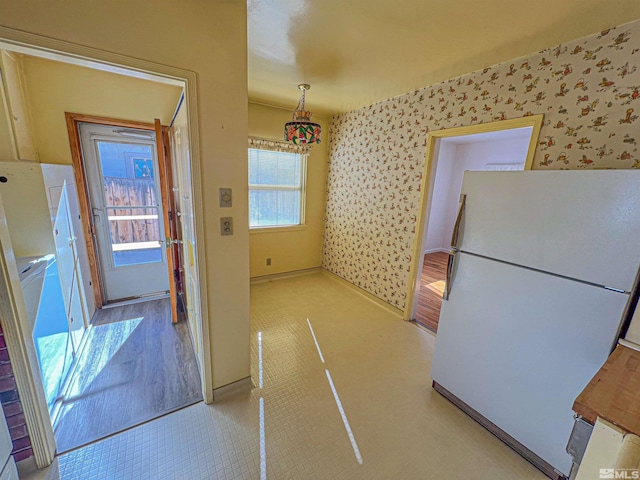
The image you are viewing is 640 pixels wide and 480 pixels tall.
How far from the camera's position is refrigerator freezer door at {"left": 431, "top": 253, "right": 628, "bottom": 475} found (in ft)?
4.02

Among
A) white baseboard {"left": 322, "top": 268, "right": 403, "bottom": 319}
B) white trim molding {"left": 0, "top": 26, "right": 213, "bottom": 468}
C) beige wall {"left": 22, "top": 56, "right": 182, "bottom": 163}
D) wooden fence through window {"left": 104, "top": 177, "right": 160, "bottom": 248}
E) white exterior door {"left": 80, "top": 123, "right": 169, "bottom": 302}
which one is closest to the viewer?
white trim molding {"left": 0, "top": 26, "right": 213, "bottom": 468}

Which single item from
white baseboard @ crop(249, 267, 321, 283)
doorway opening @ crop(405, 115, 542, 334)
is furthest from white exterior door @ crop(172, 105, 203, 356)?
doorway opening @ crop(405, 115, 542, 334)

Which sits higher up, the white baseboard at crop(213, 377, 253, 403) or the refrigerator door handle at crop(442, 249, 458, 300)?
the refrigerator door handle at crop(442, 249, 458, 300)

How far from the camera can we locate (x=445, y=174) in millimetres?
5656

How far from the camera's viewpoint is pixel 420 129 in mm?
2623

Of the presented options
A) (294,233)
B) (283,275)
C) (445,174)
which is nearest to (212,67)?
(294,233)

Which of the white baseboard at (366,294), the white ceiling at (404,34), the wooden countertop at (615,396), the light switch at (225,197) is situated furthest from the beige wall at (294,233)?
the wooden countertop at (615,396)

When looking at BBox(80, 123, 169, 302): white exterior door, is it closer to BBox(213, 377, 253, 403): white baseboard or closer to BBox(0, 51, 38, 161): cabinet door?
BBox(0, 51, 38, 161): cabinet door

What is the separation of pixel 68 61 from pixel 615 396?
2473 millimetres

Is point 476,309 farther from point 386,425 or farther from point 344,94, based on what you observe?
point 344,94

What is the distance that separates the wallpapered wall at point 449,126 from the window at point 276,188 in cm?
50

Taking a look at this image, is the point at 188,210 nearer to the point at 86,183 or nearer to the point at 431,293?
the point at 86,183

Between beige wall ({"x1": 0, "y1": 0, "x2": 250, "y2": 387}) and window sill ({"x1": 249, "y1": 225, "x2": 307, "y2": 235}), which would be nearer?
beige wall ({"x1": 0, "y1": 0, "x2": 250, "y2": 387})

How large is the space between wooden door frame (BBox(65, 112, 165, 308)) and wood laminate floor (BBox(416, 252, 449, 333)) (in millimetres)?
2756
